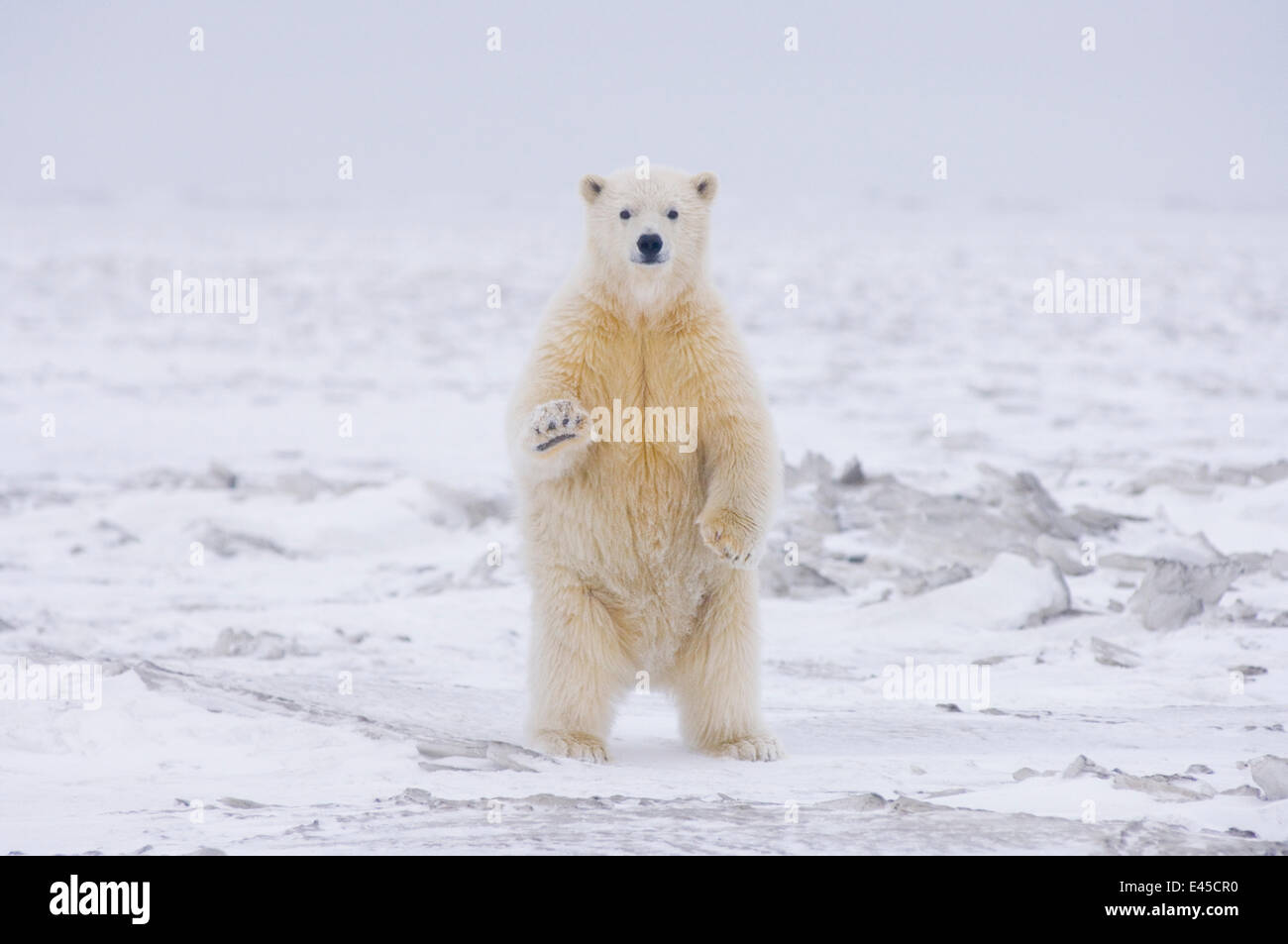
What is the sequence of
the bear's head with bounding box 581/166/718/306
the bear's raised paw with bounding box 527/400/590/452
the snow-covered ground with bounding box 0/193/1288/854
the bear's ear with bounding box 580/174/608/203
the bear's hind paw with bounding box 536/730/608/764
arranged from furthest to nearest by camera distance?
the bear's ear with bounding box 580/174/608/203
the bear's head with bounding box 581/166/718/306
the bear's hind paw with bounding box 536/730/608/764
the bear's raised paw with bounding box 527/400/590/452
the snow-covered ground with bounding box 0/193/1288/854

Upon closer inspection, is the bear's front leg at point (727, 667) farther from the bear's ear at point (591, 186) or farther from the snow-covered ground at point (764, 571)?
the bear's ear at point (591, 186)

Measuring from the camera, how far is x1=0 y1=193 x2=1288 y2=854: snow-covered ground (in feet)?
12.5

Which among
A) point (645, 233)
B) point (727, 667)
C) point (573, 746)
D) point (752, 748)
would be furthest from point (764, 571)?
point (645, 233)

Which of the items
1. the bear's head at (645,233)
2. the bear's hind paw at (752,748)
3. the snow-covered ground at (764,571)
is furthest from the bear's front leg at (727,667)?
the bear's head at (645,233)

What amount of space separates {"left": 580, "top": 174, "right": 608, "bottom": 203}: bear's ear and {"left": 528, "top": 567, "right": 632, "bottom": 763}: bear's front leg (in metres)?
1.23

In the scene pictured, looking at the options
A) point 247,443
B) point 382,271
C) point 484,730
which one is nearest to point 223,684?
point 484,730

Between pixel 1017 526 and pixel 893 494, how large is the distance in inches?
33.9

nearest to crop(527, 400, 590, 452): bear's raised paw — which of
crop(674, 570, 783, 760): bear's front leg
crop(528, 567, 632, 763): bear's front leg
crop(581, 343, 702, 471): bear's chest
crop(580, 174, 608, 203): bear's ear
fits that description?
crop(581, 343, 702, 471): bear's chest

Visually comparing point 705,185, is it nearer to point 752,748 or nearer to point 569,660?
point 569,660

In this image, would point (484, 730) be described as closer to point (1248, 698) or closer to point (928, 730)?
point (928, 730)

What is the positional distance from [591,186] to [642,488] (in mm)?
1030

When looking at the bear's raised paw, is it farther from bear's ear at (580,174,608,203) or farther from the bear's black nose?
bear's ear at (580,174,608,203)

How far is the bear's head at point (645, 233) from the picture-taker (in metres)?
4.59

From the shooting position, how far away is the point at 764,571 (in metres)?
7.25
